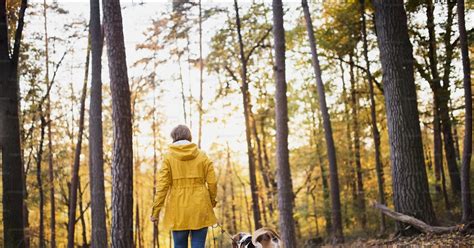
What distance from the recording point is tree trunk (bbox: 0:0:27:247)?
34.1 feet

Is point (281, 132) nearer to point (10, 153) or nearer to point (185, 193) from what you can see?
point (185, 193)

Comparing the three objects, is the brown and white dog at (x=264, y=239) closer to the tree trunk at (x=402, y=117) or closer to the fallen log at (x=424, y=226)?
the fallen log at (x=424, y=226)

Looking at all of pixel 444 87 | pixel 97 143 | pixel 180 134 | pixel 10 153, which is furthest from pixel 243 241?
pixel 444 87

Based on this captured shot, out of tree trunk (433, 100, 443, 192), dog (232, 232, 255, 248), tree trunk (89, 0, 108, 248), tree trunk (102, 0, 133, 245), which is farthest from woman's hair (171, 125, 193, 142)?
tree trunk (433, 100, 443, 192)

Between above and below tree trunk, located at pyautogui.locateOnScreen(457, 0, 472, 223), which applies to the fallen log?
below

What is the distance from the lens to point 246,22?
2034 cm

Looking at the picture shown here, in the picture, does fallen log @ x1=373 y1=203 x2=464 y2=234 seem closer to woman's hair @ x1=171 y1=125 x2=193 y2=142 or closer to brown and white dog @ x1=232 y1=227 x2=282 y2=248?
brown and white dog @ x1=232 y1=227 x2=282 y2=248

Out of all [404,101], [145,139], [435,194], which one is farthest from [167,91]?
[404,101]

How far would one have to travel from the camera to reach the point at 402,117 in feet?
31.7

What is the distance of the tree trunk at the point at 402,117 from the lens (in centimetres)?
952

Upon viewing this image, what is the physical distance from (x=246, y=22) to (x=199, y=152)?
48.5 ft

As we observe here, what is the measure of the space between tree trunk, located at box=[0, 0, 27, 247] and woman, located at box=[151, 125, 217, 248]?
5.57 metres

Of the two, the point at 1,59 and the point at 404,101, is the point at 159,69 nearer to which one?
the point at 1,59

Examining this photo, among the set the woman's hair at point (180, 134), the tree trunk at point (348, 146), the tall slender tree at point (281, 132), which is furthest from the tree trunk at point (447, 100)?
the woman's hair at point (180, 134)
